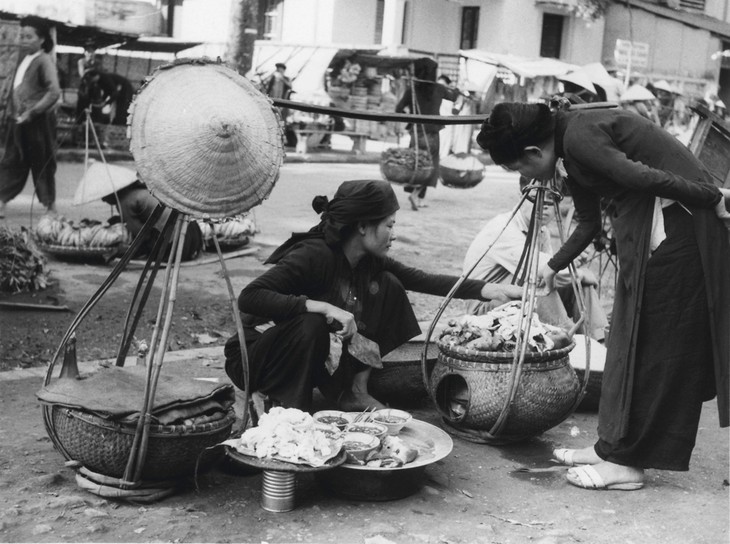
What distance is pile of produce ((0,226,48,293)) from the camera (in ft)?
21.0

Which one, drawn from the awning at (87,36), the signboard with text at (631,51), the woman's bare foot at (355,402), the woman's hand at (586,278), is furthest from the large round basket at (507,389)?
the signboard with text at (631,51)

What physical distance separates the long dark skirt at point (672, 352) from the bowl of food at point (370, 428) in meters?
0.98

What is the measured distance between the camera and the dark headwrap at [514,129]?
364 centimetres

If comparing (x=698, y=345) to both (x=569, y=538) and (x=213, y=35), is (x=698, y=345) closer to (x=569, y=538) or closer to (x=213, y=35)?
(x=569, y=538)

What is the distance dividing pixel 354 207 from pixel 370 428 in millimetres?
944

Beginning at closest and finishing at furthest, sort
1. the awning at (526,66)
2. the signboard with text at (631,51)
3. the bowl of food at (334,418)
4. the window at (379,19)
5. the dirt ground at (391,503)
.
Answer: the dirt ground at (391,503)
the bowl of food at (334,418)
the signboard with text at (631,51)
the awning at (526,66)
the window at (379,19)

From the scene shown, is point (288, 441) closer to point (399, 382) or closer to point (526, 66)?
point (399, 382)

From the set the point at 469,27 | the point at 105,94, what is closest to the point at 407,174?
the point at 105,94

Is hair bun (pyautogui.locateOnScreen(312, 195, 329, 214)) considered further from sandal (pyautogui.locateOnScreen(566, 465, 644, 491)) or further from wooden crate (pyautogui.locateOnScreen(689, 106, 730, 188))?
wooden crate (pyautogui.locateOnScreen(689, 106, 730, 188))

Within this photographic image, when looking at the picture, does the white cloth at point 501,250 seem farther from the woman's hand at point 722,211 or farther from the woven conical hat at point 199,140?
the woven conical hat at point 199,140

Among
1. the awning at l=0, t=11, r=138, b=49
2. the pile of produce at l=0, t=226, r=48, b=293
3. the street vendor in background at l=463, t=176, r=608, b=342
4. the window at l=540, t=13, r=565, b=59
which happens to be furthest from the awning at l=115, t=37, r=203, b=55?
the street vendor in background at l=463, t=176, r=608, b=342

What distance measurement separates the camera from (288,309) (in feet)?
12.4

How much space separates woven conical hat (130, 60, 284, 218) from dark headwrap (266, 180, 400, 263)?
59 centimetres

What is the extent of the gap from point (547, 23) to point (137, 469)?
26717 millimetres
